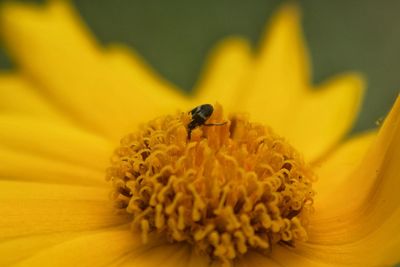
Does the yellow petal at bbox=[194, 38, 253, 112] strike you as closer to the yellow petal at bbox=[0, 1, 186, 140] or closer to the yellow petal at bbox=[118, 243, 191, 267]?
the yellow petal at bbox=[0, 1, 186, 140]

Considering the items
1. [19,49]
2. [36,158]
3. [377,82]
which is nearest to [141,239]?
[36,158]

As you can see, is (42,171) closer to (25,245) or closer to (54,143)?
(54,143)

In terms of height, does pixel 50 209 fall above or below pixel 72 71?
below

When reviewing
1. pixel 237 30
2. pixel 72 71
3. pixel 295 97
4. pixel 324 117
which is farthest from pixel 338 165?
pixel 237 30

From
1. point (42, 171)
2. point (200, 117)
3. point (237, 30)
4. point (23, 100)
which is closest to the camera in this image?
point (200, 117)

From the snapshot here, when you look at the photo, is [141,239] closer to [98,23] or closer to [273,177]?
[273,177]

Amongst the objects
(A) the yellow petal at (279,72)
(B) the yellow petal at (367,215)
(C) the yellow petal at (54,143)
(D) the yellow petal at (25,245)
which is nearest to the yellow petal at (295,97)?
(A) the yellow petal at (279,72)

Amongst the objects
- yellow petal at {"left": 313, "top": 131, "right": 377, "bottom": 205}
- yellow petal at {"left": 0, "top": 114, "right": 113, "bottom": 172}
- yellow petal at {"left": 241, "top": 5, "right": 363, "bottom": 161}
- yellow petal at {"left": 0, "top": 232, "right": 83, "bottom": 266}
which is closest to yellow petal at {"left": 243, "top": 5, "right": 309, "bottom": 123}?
yellow petal at {"left": 241, "top": 5, "right": 363, "bottom": 161}
